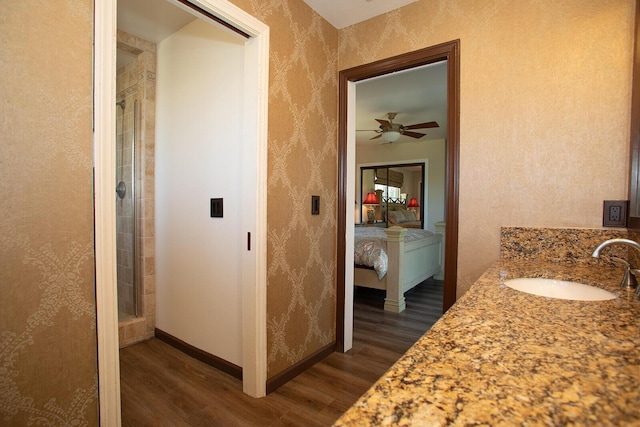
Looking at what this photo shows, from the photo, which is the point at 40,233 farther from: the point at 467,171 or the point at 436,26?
the point at 436,26

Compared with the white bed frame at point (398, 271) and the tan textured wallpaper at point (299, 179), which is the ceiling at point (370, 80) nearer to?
the tan textured wallpaper at point (299, 179)

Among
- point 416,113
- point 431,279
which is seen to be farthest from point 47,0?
point 431,279

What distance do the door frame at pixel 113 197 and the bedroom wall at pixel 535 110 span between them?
3.67 ft

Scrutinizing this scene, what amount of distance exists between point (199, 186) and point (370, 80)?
61.5 inches

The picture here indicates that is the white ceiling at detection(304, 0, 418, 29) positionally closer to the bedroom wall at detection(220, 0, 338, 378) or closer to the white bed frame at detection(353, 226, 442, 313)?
the bedroom wall at detection(220, 0, 338, 378)

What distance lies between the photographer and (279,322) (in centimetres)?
188

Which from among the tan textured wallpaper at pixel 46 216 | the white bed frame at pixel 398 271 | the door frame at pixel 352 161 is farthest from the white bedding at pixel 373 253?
the tan textured wallpaper at pixel 46 216

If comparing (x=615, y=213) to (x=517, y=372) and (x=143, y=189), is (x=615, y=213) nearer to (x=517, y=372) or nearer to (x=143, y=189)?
(x=517, y=372)

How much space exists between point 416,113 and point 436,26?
113 inches

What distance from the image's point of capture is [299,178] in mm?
1994

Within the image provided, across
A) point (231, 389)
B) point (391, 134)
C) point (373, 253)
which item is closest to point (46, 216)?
point (231, 389)

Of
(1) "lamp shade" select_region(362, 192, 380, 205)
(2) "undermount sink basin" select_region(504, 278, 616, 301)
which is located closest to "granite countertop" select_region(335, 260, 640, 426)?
(2) "undermount sink basin" select_region(504, 278, 616, 301)

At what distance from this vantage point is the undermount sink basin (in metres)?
1.08

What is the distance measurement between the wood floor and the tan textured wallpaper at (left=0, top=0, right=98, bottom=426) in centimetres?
77
